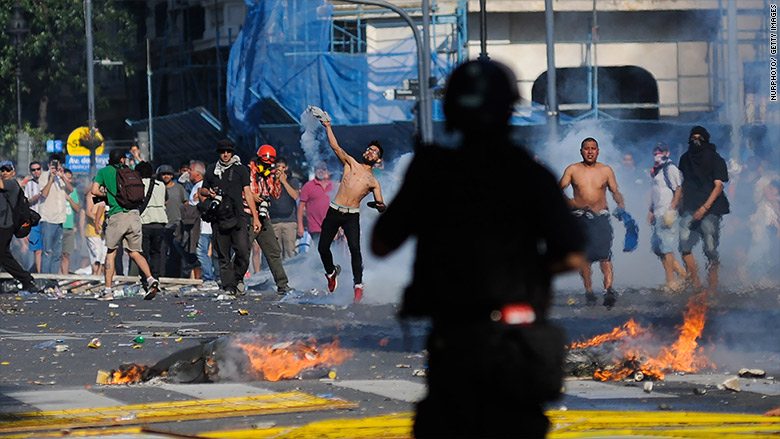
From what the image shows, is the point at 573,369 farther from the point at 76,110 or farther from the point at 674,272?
the point at 76,110

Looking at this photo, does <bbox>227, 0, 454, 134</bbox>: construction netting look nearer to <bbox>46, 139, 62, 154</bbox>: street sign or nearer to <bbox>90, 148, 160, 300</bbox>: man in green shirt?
<bbox>46, 139, 62, 154</bbox>: street sign

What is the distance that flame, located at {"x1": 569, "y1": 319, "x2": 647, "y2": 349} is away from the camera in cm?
1020

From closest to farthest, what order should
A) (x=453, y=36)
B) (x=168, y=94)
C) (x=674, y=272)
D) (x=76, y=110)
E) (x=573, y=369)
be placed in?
(x=573, y=369) < (x=674, y=272) < (x=453, y=36) < (x=168, y=94) < (x=76, y=110)

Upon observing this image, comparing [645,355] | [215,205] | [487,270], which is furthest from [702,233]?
[487,270]

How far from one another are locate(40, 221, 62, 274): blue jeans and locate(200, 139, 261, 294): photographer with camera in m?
4.27

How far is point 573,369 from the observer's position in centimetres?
916

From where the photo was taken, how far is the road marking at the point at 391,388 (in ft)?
27.2

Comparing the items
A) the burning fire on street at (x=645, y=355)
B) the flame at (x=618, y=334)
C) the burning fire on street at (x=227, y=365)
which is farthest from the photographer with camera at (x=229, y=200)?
the burning fire on street at (x=227, y=365)

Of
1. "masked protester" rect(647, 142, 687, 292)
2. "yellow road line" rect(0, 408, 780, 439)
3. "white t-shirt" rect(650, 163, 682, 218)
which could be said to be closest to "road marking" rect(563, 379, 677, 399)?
"yellow road line" rect(0, 408, 780, 439)

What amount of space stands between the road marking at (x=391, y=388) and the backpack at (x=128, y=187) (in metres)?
7.99

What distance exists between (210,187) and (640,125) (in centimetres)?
553

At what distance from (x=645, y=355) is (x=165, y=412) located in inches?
135

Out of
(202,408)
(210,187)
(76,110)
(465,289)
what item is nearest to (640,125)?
(210,187)

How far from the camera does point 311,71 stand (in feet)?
100
